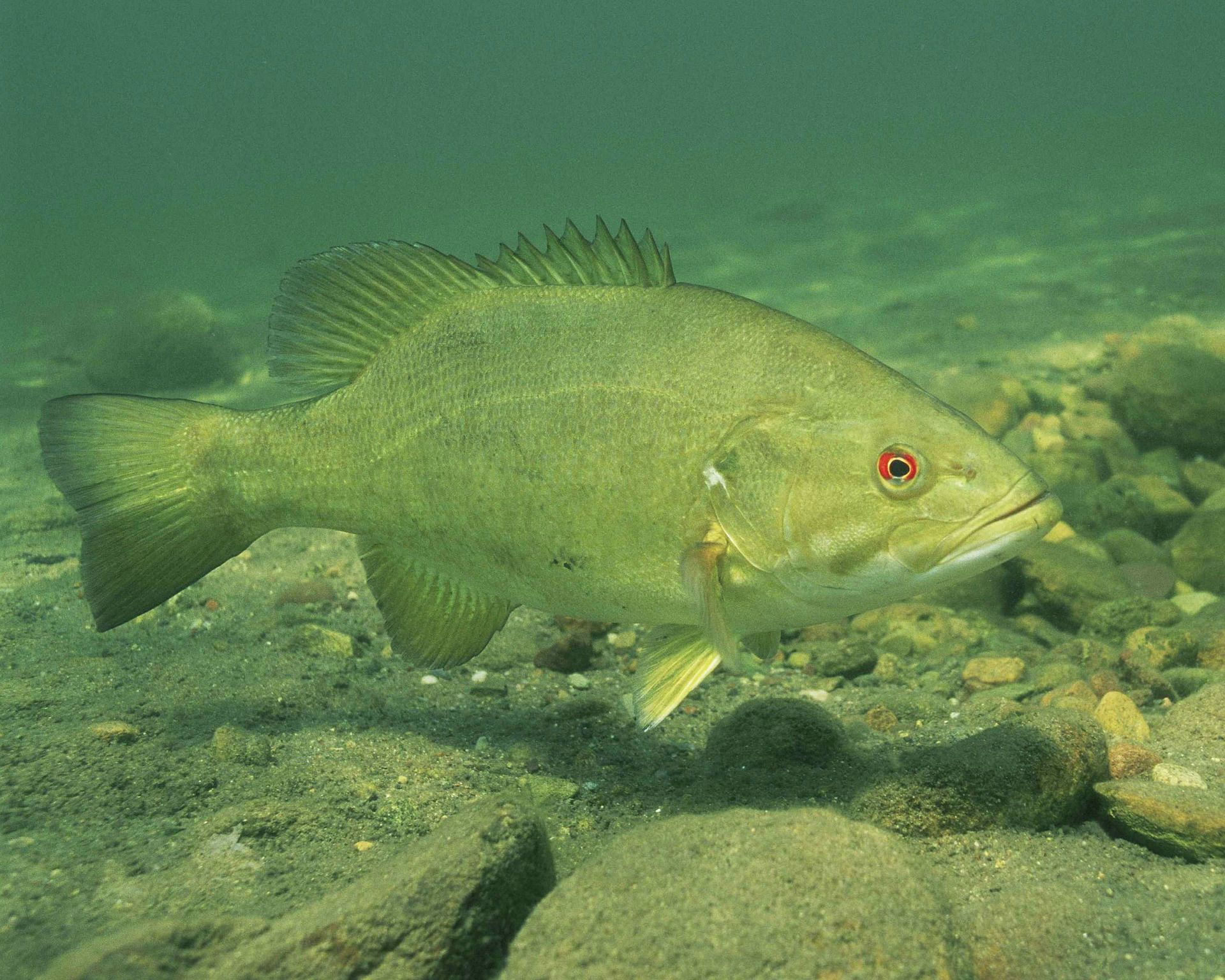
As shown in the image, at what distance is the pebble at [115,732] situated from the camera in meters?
3.42

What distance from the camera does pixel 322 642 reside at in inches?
189

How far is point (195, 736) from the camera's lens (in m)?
3.65

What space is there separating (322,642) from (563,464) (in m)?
2.45

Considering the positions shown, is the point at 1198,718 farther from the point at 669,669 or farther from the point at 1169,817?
the point at 669,669

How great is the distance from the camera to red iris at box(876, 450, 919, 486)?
8.82ft

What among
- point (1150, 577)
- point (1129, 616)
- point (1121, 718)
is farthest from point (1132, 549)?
point (1121, 718)

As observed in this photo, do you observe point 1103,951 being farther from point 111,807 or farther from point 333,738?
point 111,807

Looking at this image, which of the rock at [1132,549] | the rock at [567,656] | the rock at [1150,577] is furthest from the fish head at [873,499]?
the rock at [1132,549]

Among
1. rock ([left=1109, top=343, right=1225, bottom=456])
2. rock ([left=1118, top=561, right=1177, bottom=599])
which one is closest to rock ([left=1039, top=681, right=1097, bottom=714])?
rock ([left=1118, top=561, right=1177, bottom=599])

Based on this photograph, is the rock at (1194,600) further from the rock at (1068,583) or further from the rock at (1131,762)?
the rock at (1131,762)

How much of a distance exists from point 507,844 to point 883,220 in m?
25.5

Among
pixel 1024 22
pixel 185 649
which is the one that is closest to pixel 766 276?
pixel 185 649

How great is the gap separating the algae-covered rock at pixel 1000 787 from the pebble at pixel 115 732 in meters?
2.87

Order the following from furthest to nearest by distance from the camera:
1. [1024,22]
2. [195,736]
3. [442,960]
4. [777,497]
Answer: [1024,22] → [195,736] → [777,497] → [442,960]
